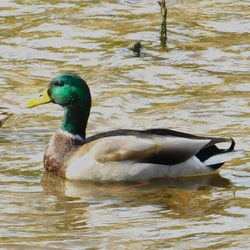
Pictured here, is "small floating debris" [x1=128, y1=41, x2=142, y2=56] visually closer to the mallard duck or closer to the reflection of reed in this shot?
the reflection of reed

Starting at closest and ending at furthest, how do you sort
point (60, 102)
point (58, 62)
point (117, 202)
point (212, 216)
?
point (212, 216) < point (117, 202) < point (60, 102) < point (58, 62)

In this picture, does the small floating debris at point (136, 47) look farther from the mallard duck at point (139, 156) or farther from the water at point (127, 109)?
the mallard duck at point (139, 156)

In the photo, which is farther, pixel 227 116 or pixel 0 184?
pixel 227 116

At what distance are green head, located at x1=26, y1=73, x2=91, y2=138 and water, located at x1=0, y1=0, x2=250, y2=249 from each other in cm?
45

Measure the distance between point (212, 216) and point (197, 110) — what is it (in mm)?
3152

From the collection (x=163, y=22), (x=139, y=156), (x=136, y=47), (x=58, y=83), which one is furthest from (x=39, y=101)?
(x=163, y=22)

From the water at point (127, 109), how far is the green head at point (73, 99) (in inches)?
17.7

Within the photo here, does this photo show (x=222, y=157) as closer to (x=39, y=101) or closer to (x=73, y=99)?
(x=73, y=99)

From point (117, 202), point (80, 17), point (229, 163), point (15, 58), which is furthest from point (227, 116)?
point (80, 17)

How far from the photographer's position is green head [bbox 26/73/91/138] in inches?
389

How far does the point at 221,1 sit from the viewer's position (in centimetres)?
1553

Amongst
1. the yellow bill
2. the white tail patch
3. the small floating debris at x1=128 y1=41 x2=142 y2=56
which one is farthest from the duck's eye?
the small floating debris at x1=128 y1=41 x2=142 y2=56

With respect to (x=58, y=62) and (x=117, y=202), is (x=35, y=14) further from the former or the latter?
(x=117, y=202)

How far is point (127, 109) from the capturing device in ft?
37.1
